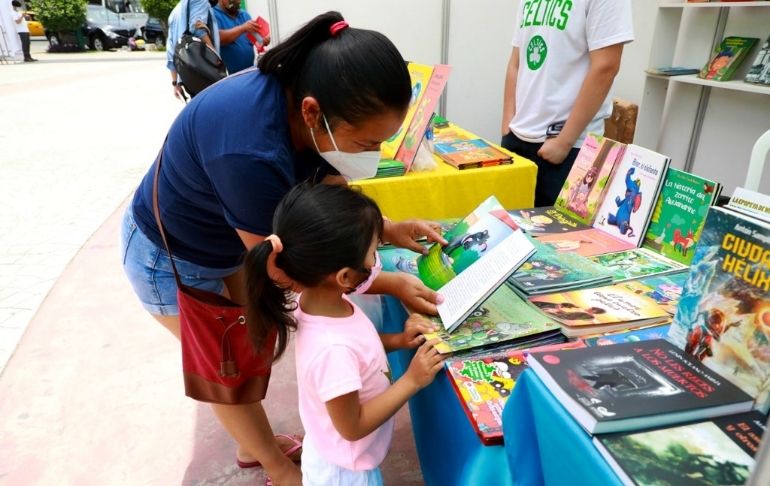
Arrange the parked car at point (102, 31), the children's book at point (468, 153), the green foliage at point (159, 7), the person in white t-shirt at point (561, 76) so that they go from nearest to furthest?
the person in white t-shirt at point (561, 76) < the children's book at point (468, 153) < the green foliage at point (159, 7) < the parked car at point (102, 31)

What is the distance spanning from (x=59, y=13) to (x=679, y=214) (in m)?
19.4

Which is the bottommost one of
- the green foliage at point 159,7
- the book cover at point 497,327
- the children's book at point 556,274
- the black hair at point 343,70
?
the book cover at point 497,327

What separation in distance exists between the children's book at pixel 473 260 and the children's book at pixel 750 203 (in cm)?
33

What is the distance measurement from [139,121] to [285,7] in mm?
4144

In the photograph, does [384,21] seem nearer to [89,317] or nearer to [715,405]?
[89,317]

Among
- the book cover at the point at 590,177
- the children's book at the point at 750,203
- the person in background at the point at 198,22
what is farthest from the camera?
the person in background at the point at 198,22

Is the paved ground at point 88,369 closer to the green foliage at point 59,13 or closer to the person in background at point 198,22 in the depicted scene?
the person in background at point 198,22

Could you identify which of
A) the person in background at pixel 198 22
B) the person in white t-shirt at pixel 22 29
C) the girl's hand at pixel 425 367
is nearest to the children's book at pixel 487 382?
the girl's hand at pixel 425 367

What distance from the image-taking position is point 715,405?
609mm

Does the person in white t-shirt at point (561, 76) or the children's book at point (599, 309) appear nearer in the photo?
the children's book at point (599, 309)

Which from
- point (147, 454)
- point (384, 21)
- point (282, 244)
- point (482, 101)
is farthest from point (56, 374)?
point (482, 101)

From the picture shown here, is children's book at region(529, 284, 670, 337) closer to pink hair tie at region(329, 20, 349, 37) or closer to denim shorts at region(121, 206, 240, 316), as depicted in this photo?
pink hair tie at region(329, 20, 349, 37)

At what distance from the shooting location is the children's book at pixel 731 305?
64 cm

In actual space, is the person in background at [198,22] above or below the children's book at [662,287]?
above
